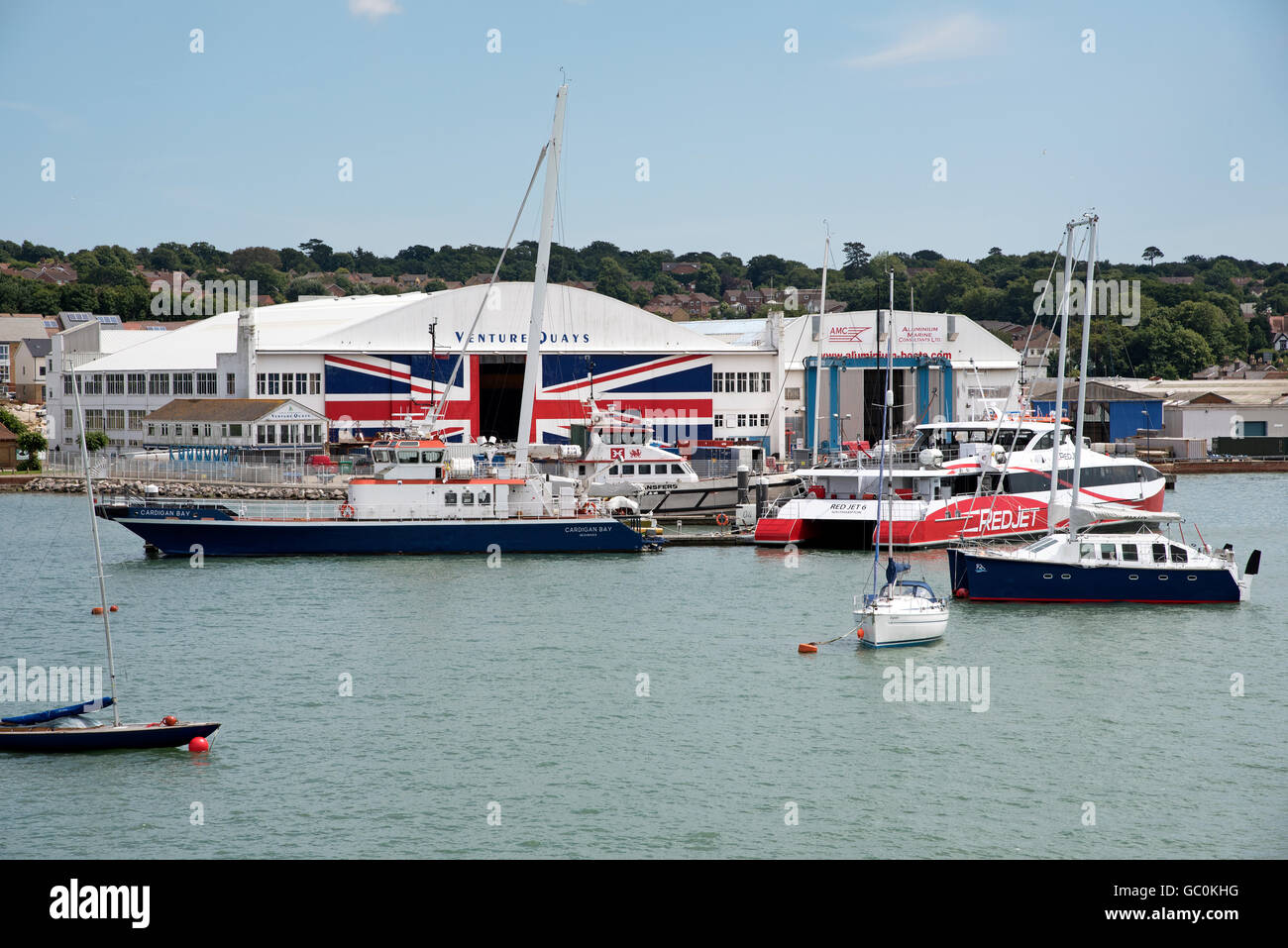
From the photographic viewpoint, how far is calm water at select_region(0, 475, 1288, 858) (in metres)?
16.3

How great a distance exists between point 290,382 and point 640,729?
1909 inches

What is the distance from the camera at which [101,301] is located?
136 m

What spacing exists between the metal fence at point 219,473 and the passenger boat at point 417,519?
65.1 ft

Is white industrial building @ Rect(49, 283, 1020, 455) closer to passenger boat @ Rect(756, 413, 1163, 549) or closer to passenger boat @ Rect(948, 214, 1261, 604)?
passenger boat @ Rect(756, 413, 1163, 549)

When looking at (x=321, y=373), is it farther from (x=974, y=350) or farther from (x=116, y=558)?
(x=974, y=350)

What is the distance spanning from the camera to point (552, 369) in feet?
219

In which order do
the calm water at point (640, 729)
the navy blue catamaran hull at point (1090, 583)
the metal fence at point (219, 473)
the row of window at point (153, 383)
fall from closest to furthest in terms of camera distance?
the calm water at point (640, 729)
the navy blue catamaran hull at point (1090, 583)
the metal fence at point (219, 473)
the row of window at point (153, 383)

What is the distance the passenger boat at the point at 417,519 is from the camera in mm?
39594

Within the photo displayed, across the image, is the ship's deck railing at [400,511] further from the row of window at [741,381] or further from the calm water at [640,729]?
the row of window at [741,381]

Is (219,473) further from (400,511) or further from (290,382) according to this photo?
(400,511)

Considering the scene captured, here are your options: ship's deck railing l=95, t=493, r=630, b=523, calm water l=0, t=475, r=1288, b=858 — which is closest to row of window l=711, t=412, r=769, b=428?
ship's deck railing l=95, t=493, r=630, b=523

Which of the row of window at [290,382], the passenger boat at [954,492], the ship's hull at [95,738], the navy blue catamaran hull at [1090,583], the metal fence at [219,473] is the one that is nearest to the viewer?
the ship's hull at [95,738]

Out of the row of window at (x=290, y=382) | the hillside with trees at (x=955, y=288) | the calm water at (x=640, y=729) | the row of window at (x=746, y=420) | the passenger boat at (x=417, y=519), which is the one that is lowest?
the calm water at (x=640, y=729)

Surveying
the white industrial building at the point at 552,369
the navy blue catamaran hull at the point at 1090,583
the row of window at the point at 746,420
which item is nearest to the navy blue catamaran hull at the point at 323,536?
the navy blue catamaran hull at the point at 1090,583
